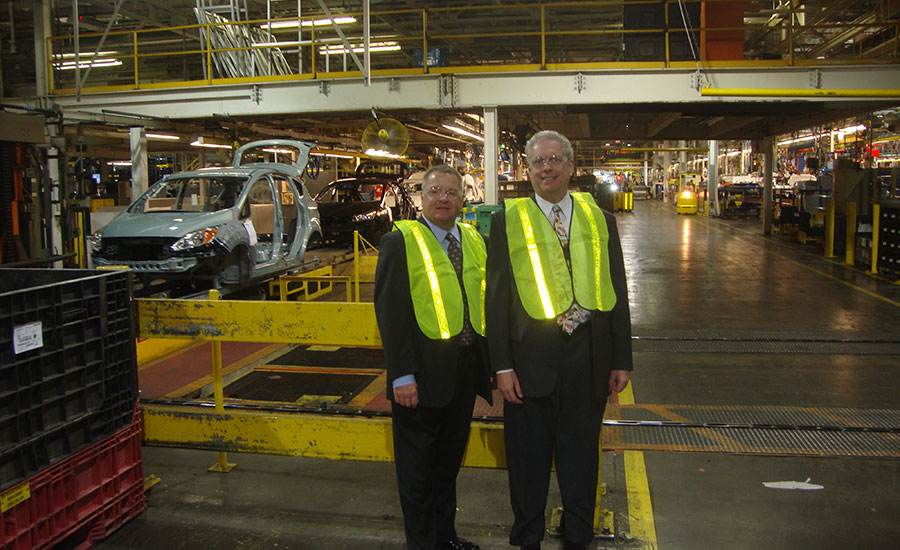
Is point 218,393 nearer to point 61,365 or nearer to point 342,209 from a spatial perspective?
point 61,365

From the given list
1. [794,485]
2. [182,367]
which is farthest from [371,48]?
[794,485]

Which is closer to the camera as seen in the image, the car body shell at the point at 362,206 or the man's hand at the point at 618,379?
the man's hand at the point at 618,379

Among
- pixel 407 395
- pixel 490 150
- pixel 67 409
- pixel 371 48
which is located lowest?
pixel 67 409

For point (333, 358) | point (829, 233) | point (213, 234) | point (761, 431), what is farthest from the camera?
point (829, 233)

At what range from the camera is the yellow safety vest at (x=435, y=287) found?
2732 millimetres

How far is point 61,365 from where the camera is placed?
3.00 meters

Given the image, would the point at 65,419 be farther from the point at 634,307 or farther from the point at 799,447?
the point at 634,307

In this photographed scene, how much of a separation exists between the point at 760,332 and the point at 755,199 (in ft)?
76.7

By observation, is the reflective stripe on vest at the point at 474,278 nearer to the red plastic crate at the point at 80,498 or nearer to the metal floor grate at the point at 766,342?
the red plastic crate at the point at 80,498

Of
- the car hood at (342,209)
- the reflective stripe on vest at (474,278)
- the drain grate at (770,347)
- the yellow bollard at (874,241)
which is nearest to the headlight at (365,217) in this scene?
the car hood at (342,209)

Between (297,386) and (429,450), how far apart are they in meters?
3.38

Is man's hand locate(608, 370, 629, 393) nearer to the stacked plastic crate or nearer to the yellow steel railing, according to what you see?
the stacked plastic crate

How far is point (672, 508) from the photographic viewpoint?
355 centimetres

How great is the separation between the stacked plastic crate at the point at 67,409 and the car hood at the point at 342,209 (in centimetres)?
1228
